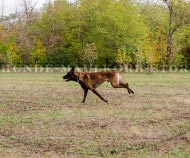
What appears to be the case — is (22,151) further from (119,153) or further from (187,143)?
(187,143)

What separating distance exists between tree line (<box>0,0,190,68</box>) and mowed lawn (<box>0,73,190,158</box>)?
30.8 m

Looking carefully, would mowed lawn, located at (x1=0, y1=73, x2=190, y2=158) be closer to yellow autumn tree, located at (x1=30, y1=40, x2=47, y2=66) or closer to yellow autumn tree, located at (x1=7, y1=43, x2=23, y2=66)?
yellow autumn tree, located at (x1=7, y1=43, x2=23, y2=66)

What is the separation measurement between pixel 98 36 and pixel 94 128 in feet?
125

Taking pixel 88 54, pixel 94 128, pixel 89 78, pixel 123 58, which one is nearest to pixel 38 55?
pixel 88 54

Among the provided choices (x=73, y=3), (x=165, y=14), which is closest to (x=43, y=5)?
(x=73, y=3)

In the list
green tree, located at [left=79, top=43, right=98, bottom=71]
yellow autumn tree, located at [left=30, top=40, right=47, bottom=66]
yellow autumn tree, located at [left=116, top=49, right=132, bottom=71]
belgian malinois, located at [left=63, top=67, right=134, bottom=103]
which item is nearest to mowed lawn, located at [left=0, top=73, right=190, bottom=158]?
belgian malinois, located at [left=63, top=67, right=134, bottom=103]

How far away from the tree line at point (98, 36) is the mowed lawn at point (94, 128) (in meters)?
30.8

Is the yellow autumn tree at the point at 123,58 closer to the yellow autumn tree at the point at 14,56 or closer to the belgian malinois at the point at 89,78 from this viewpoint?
the yellow autumn tree at the point at 14,56

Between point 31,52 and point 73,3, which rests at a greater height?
point 73,3

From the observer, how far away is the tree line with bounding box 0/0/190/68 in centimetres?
4484

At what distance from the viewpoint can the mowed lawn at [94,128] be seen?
23.3 ft

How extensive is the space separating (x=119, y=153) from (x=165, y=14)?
4835 cm

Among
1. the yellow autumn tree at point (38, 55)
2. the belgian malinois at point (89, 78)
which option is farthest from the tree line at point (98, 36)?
the belgian malinois at point (89, 78)

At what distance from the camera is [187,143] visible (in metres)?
7.63
